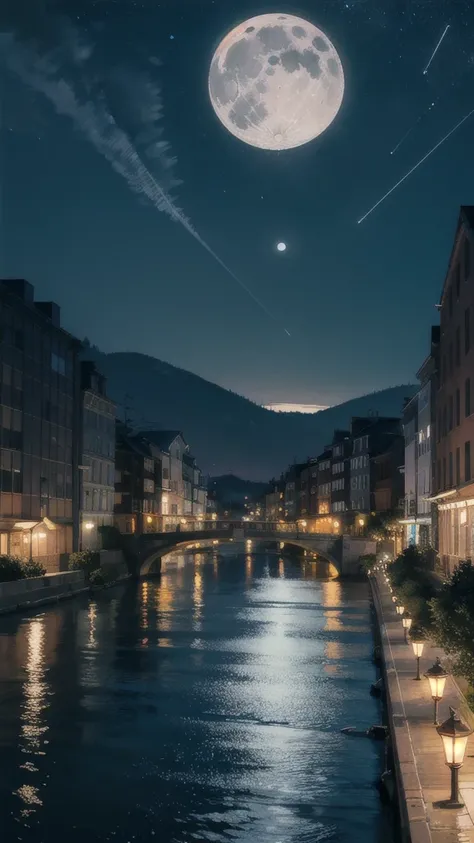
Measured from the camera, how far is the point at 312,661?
44719 mm

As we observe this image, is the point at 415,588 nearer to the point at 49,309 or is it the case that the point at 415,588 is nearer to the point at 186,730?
the point at 186,730

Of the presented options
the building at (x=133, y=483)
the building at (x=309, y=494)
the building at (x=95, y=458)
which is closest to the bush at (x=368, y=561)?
the building at (x=95, y=458)

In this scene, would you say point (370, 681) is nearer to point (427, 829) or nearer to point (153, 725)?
point (153, 725)

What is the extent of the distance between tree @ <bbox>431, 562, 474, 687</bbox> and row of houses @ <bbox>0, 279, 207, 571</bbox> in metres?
47.3

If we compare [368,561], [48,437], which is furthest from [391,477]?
[48,437]

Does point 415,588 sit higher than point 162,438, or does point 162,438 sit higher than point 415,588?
point 162,438

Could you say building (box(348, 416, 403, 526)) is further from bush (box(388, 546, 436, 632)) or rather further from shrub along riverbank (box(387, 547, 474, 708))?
shrub along riverbank (box(387, 547, 474, 708))

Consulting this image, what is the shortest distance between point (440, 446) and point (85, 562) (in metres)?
33.0

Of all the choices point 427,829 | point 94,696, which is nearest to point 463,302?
point 94,696

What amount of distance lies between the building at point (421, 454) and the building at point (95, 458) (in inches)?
1186

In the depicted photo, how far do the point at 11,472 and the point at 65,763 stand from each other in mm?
43249

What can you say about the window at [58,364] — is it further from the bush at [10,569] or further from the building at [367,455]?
the building at [367,455]

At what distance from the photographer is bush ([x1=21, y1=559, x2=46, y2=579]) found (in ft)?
210

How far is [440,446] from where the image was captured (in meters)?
64.5
